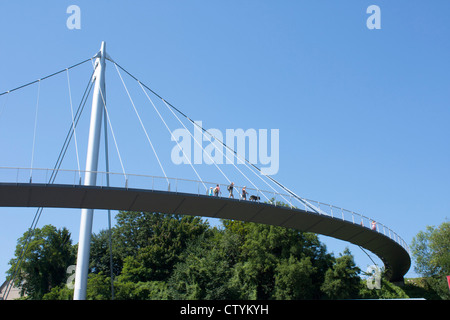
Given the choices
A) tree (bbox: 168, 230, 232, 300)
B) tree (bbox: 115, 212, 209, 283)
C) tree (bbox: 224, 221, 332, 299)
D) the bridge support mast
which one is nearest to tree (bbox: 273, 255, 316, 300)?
tree (bbox: 224, 221, 332, 299)

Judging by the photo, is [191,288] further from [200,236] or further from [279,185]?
[279,185]

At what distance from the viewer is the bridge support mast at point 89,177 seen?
30750mm

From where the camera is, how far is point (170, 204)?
28.6 metres

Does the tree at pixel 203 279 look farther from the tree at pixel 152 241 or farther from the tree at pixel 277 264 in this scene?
the tree at pixel 152 241

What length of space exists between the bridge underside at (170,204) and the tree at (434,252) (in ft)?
98.6

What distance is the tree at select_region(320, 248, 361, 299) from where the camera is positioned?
47.7 m

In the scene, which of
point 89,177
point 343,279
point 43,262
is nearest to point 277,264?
point 343,279

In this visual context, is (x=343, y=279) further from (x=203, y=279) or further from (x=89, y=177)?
(x=89, y=177)

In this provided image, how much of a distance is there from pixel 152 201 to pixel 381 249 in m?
22.2

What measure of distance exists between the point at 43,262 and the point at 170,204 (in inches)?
1600

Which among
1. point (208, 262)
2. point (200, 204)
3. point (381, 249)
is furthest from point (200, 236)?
point (200, 204)

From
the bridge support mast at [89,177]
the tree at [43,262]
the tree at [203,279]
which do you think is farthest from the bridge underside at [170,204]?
the tree at [43,262]

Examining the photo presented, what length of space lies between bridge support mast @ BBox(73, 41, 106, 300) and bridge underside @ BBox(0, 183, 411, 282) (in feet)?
9.71

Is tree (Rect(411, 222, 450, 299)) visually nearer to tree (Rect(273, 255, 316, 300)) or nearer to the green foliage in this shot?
the green foliage
